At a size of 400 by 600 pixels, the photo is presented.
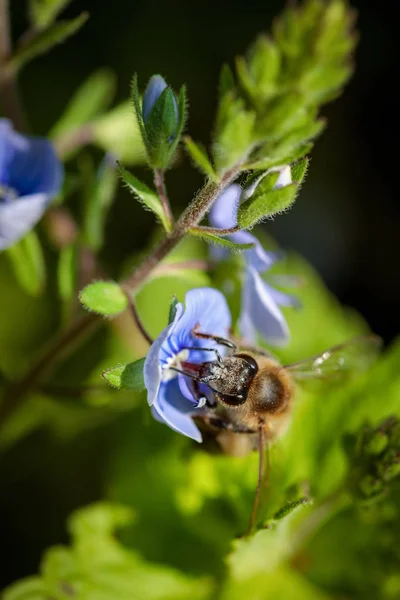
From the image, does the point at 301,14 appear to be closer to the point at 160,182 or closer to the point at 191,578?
the point at 160,182

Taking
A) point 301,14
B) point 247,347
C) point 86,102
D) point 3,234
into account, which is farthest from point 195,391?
point 86,102

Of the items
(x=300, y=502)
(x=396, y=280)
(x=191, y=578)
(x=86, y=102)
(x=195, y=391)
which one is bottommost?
(x=396, y=280)

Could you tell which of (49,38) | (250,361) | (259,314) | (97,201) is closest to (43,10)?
(49,38)

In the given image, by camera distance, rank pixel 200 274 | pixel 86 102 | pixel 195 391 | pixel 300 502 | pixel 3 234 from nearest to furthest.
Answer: pixel 300 502 < pixel 195 391 < pixel 3 234 < pixel 200 274 < pixel 86 102

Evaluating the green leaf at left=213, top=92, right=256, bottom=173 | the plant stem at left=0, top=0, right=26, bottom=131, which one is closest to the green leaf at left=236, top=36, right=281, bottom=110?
the green leaf at left=213, top=92, right=256, bottom=173

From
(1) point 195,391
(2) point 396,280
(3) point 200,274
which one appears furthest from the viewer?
(2) point 396,280

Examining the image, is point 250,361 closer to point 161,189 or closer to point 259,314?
point 259,314

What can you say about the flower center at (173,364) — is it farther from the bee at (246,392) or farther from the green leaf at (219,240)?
the green leaf at (219,240)
